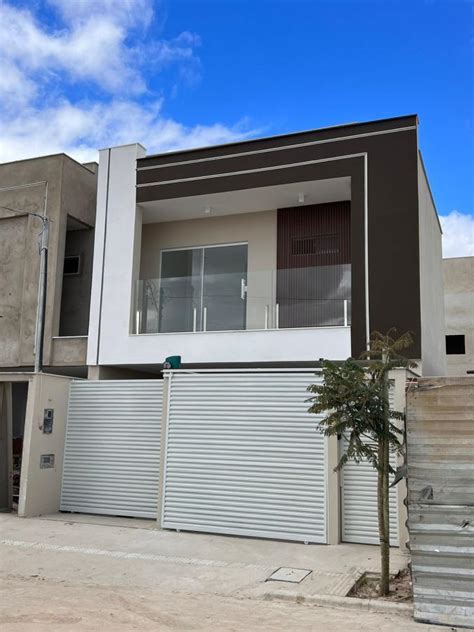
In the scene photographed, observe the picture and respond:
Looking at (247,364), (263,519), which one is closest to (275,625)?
(263,519)

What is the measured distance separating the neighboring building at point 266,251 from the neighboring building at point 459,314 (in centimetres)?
1594

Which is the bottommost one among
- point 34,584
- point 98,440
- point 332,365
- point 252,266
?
point 34,584

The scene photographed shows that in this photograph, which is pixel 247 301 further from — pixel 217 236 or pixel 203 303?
pixel 217 236

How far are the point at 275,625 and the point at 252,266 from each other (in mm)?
11179

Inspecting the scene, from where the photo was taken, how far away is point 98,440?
13.1 meters

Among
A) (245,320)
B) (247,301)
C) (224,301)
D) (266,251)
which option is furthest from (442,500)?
(266,251)

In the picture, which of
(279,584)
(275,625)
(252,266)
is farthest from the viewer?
(252,266)

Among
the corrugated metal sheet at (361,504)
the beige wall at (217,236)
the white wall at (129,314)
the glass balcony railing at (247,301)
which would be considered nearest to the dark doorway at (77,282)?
the beige wall at (217,236)

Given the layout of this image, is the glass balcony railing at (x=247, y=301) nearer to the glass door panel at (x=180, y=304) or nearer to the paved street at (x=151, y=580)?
the glass door panel at (x=180, y=304)

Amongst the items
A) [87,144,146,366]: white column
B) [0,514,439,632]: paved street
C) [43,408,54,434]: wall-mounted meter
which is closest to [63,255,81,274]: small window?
[87,144,146,366]: white column

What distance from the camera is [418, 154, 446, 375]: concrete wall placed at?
1383 centimetres

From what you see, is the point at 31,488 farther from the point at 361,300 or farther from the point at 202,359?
the point at 361,300

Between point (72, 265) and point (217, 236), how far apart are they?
456cm

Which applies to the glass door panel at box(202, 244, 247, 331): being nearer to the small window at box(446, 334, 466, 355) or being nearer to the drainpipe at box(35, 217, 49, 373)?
the drainpipe at box(35, 217, 49, 373)
